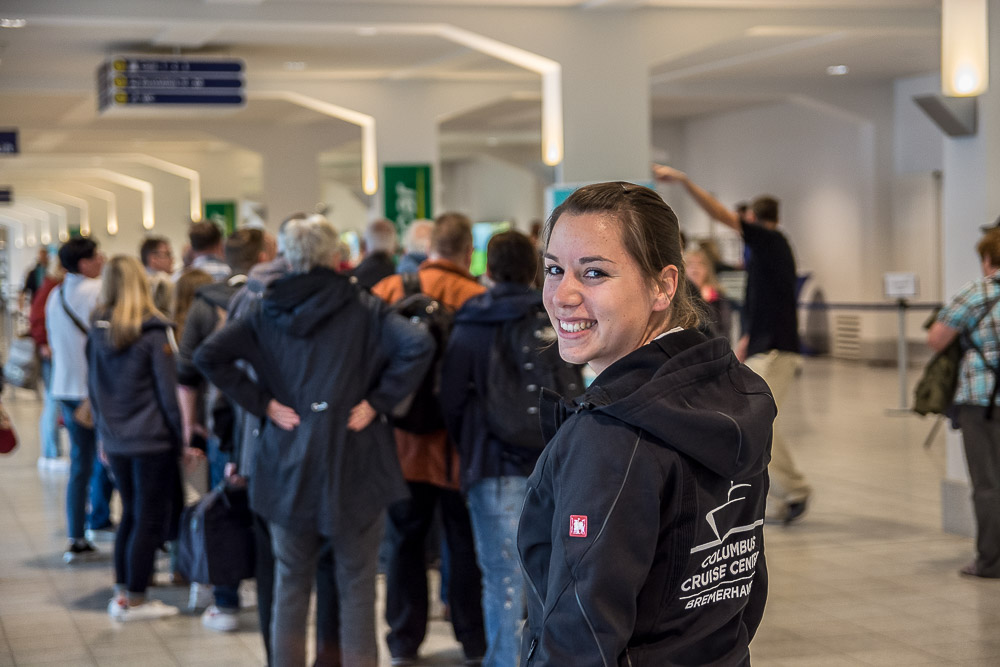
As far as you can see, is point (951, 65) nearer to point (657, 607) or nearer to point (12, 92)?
point (657, 607)

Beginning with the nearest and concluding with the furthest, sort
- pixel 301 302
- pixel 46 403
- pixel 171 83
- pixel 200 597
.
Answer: pixel 301 302 < pixel 200 597 < pixel 46 403 < pixel 171 83

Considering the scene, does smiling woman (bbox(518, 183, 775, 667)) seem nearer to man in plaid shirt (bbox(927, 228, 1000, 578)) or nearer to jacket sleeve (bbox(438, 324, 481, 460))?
jacket sleeve (bbox(438, 324, 481, 460))

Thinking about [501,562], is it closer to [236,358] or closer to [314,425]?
[314,425]

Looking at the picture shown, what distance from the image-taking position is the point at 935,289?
52.3ft

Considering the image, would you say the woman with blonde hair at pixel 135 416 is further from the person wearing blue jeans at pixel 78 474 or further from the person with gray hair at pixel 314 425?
the person with gray hair at pixel 314 425

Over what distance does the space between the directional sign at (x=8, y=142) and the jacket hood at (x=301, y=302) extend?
47.4 feet

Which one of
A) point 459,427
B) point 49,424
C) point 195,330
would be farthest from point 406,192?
point 459,427

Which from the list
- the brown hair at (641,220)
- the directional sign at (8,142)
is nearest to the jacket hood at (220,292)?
the brown hair at (641,220)

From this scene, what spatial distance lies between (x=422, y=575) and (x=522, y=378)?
3.54 ft

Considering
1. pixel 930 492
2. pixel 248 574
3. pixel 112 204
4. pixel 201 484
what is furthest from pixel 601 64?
pixel 112 204

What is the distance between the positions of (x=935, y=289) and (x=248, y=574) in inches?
531

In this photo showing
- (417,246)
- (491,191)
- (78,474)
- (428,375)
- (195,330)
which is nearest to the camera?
(428,375)

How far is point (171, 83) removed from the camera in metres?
10.8

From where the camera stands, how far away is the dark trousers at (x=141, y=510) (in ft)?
16.7
